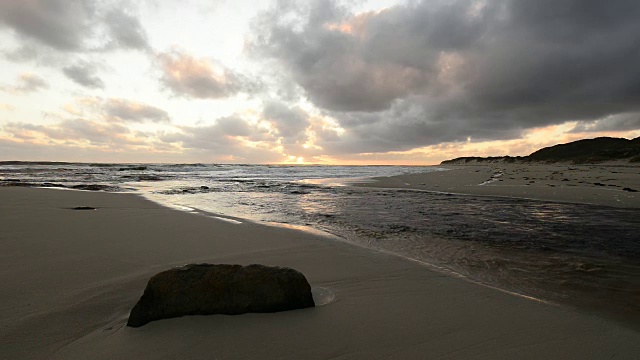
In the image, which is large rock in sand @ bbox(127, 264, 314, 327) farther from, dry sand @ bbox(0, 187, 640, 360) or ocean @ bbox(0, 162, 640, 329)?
ocean @ bbox(0, 162, 640, 329)

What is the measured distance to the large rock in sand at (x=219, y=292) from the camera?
2.75 meters

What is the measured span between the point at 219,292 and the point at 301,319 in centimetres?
77

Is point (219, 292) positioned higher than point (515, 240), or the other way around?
point (219, 292)

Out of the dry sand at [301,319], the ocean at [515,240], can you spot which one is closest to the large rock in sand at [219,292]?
the dry sand at [301,319]

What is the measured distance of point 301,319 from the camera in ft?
9.07

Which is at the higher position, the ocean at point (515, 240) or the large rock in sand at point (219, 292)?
the large rock in sand at point (219, 292)

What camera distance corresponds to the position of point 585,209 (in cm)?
1011

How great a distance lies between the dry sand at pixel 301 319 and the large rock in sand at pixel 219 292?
9cm

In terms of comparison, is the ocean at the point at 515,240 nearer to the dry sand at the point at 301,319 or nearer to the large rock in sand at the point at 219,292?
the dry sand at the point at 301,319

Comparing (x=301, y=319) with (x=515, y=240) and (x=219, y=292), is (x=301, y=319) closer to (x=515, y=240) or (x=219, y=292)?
(x=219, y=292)

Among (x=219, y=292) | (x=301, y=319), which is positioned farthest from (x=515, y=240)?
(x=219, y=292)

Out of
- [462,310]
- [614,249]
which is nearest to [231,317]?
[462,310]

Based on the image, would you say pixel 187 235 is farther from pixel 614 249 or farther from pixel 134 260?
pixel 614 249

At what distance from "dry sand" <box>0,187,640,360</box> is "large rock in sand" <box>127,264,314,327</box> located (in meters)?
0.09
